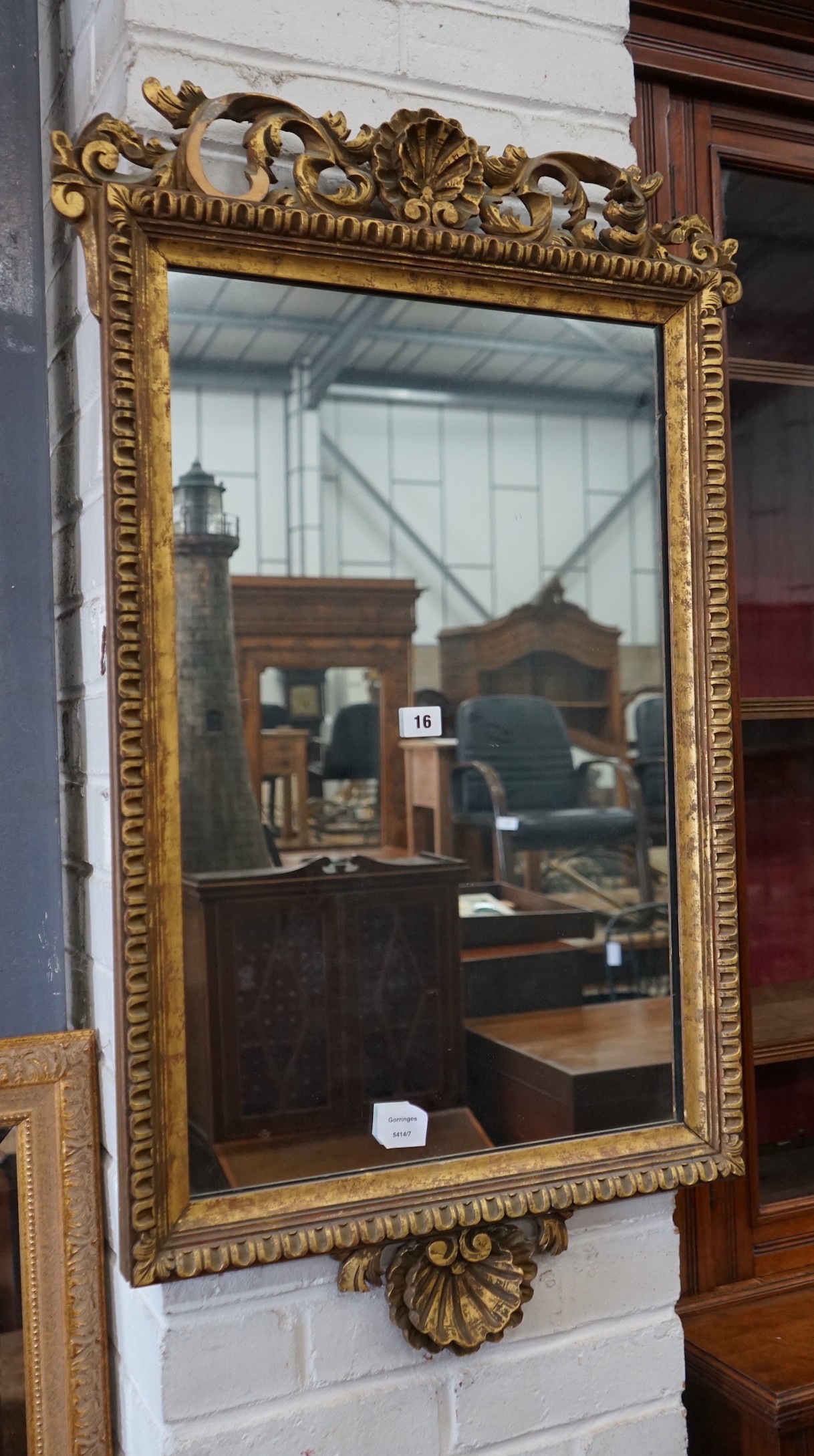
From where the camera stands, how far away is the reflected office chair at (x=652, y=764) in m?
1.17

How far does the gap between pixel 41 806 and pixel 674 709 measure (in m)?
0.62

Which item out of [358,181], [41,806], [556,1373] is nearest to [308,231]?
[358,181]

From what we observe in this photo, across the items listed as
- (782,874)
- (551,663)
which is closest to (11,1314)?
(551,663)

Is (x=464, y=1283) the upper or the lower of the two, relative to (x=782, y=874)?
lower

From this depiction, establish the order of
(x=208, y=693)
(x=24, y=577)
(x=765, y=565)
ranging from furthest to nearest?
(x=765, y=565)
(x=24, y=577)
(x=208, y=693)

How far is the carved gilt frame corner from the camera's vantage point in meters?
1.04

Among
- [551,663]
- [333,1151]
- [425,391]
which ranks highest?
[425,391]

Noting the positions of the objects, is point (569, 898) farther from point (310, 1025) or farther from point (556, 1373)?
point (556, 1373)

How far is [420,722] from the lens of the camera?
1.08m

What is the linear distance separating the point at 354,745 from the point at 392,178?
0.50 metres

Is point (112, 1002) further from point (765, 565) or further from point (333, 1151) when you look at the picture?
point (765, 565)

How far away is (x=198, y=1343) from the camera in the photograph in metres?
0.99

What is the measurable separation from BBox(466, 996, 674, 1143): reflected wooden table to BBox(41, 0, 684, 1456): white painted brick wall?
0.11m

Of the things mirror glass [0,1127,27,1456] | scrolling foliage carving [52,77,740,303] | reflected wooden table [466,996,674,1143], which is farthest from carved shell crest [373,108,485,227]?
mirror glass [0,1127,27,1456]
